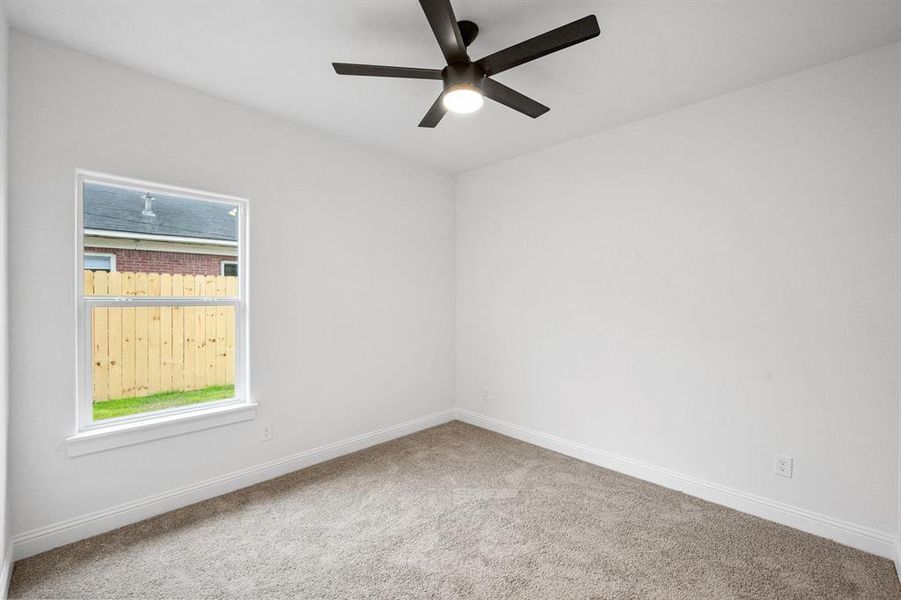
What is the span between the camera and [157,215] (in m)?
2.60

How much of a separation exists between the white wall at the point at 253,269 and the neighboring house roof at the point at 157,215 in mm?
134

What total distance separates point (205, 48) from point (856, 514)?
4.20m

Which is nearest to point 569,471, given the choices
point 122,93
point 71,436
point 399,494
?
point 399,494

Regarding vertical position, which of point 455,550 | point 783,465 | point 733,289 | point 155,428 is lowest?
point 455,550

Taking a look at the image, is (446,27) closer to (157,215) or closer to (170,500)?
(157,215)

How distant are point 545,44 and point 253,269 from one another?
2288 mm

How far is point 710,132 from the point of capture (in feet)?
8.95

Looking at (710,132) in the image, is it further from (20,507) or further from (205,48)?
(20,507)

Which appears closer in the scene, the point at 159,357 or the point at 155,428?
the point at 155,428

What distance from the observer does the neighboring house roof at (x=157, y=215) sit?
2.38 metres

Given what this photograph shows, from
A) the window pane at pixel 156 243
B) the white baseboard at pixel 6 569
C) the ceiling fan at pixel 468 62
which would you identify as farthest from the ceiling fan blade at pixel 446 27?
the white baseboard at pixel 6 569

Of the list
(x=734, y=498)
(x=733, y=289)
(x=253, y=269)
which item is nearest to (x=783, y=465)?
(x=734, y=498)

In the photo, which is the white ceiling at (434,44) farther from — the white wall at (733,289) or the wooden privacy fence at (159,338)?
the wooden privacy fence at (159,338)

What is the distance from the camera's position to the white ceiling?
1.91 m
